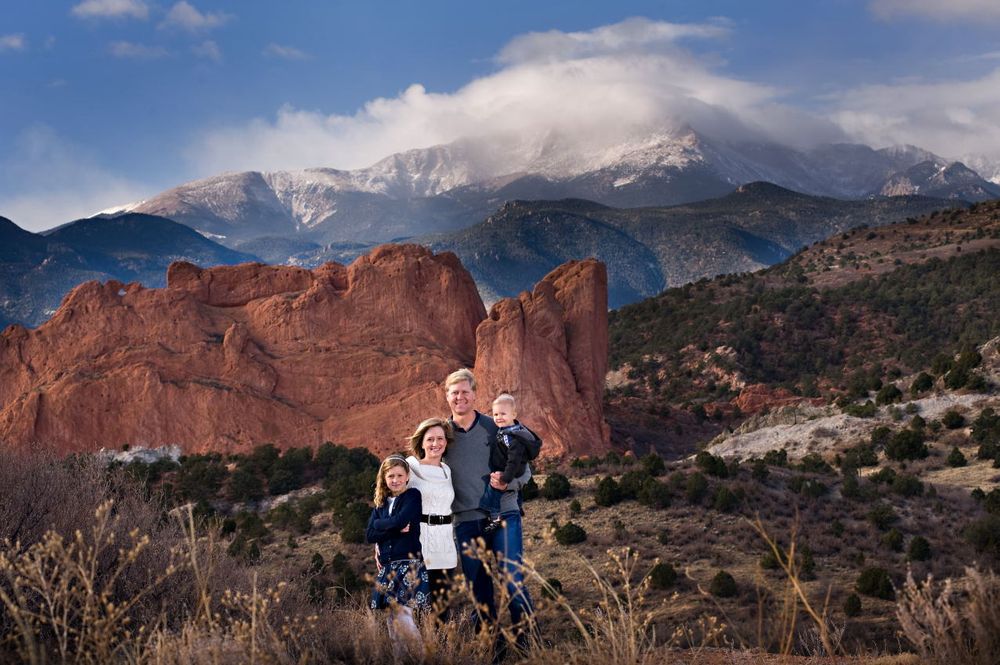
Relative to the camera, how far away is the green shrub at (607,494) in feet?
71.2

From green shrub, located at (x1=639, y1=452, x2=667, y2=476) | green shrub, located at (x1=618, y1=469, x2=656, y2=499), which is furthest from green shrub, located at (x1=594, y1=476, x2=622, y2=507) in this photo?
green shrub, located at (x1=639, y1=452, x2=667, y2=476)

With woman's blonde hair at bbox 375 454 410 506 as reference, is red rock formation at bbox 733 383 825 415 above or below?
below

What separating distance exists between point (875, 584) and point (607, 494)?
7.55m

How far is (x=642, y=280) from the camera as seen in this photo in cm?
13975

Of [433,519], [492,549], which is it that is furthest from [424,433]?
[492,549]

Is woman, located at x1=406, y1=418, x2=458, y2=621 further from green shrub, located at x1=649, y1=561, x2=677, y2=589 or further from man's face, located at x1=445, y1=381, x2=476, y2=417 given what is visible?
green shrub, located at x1=649, y1=561, x2=677, y2=589

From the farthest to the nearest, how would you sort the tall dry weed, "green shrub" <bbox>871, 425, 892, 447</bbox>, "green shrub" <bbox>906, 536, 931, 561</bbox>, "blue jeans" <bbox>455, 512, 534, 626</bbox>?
"green shrub" <bbox>871, 425, 892, 447</bbox>, "green shrub" <bbox>906, 536, 931, 561</bbox>, "blue jeans" <bbox>455, 512, 534, 626</bbox>, the tall dry weed

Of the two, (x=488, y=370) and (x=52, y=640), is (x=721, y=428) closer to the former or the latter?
(x=488, y=370)

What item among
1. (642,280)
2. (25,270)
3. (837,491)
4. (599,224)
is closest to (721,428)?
(837,491)

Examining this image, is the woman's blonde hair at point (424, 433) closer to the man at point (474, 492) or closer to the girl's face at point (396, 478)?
the man at point (474, 492)

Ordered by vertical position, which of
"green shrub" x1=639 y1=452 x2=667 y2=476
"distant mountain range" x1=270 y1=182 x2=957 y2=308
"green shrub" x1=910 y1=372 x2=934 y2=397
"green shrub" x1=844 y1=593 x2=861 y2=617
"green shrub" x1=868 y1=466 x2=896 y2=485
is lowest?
"green shrub" x1=844 y1=593 x2=861 y2=617

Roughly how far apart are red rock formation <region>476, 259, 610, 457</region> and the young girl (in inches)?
955

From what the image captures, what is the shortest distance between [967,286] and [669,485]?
43482 millimetres

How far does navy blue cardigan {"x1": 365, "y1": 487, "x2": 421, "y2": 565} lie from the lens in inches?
244
